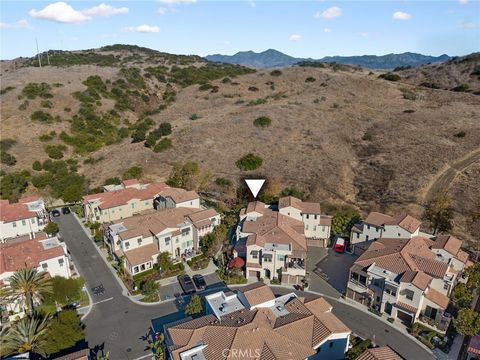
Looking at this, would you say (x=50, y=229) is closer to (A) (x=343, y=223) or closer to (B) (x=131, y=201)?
(B) (x=131, y=201)

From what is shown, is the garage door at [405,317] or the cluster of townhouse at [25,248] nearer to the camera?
the garage door at [405,317]

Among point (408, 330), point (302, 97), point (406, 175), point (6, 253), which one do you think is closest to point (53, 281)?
point (6, 253)

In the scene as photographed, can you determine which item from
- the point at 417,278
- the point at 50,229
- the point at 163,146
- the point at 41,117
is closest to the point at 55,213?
the point at 50,229

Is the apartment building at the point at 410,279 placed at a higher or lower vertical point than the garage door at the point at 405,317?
higher

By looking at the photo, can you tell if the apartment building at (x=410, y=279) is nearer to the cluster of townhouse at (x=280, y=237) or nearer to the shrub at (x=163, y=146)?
the cluster of townhouse at (x=280, y=237)

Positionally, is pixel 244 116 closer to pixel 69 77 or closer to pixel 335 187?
pixel 335 187

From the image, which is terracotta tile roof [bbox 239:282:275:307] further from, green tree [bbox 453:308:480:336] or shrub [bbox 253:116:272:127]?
shrub [bbox 253:116:272:127]

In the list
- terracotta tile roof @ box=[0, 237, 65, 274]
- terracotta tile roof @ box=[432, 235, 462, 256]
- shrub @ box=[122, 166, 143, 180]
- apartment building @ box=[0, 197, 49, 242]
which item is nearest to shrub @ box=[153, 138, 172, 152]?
shrub @ box=[122, 166, 143, 180]

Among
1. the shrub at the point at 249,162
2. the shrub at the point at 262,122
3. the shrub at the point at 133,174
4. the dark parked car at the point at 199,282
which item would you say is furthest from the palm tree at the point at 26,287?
the shrub at the point at 262,122
